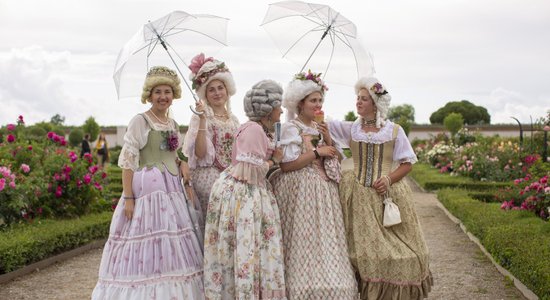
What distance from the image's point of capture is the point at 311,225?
12.6 feet

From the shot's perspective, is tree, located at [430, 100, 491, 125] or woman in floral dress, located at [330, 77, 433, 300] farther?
tree, located at [430, 100, 491, 125]

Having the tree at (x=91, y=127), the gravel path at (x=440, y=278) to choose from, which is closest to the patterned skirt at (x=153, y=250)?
the gravel path at (x=440, y=278)

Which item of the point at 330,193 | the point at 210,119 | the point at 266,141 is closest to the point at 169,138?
the point at 210,119

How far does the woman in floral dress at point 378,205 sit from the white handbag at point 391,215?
0.14 ft

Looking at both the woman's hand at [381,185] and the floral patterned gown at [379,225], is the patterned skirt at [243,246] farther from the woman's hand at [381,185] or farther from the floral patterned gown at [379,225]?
the woman's hand at [381,185]

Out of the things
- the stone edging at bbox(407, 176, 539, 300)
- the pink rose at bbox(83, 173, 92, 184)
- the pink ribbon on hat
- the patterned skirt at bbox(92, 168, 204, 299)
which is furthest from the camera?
the pink rose at bbox(83, 173, 92, 184)

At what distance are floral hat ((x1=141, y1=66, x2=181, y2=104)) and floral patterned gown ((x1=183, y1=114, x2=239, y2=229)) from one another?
23 cm

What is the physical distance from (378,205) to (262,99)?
3.04 feet

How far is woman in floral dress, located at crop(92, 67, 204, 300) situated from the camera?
12.4 ft

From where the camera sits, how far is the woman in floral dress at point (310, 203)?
3758mm

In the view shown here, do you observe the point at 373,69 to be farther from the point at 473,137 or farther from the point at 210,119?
the point at 473,137

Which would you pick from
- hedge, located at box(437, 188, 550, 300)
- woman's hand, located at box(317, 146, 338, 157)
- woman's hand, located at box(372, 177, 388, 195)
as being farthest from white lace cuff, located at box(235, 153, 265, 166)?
hedge, located at box(437, 188, 550, 300)

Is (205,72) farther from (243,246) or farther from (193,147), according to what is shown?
(243,246)

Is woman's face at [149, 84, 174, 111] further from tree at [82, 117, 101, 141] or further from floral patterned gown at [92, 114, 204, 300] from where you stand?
tree at [82, 117, 101, 141]
